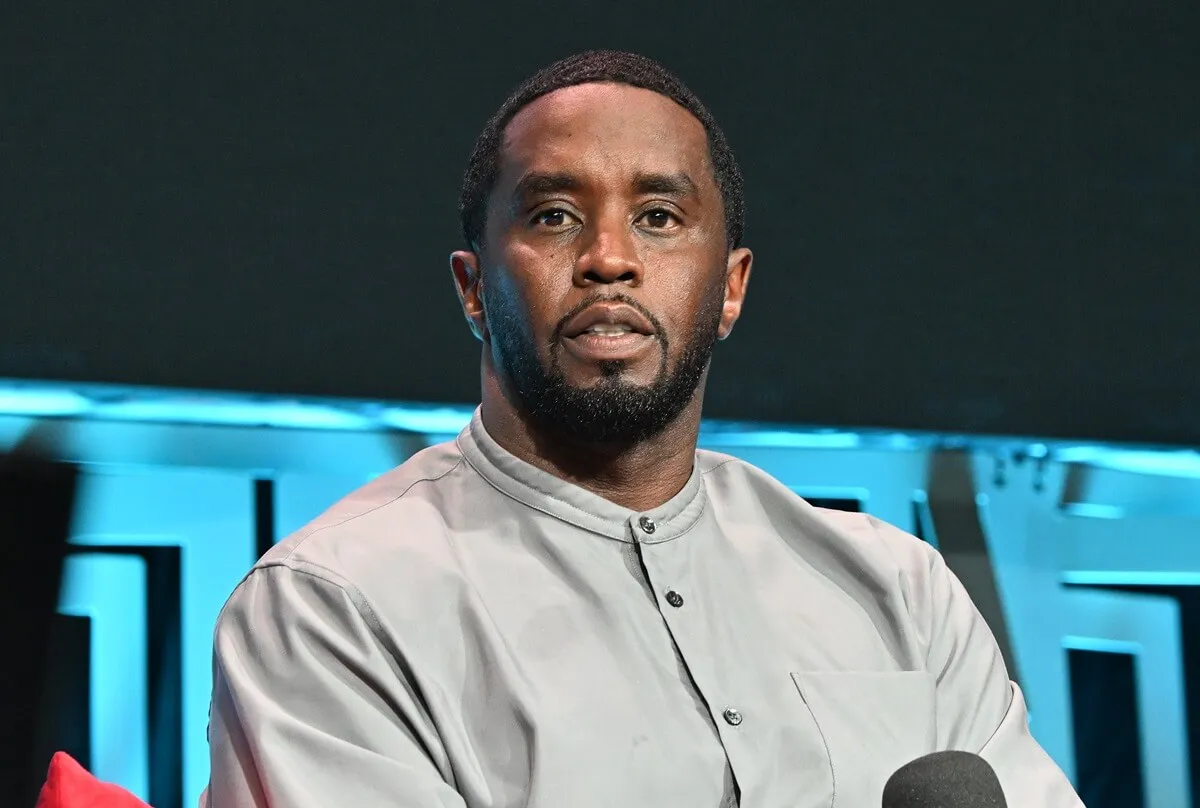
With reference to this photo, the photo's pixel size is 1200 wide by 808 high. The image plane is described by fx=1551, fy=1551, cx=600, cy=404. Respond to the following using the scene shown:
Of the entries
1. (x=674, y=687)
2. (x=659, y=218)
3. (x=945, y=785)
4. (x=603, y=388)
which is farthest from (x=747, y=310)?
(x=945, y=785)

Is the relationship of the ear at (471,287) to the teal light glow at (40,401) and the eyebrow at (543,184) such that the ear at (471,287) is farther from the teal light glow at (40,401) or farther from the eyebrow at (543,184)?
the teal light glow at (40,401)

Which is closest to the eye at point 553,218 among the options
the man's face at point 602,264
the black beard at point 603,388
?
the man's face at point 602,264

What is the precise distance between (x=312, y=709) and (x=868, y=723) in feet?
2.09

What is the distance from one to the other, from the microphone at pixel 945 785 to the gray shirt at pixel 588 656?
37 cm

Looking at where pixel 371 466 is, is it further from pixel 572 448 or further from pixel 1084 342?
pixel 1084 342

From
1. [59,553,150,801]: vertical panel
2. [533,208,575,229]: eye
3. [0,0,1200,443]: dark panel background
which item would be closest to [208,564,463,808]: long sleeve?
[533,208,575,229]: eye

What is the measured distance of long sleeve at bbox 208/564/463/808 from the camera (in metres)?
1.43

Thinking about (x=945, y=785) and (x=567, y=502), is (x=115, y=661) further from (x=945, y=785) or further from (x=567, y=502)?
(x=945, y=785)

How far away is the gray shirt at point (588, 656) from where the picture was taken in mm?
1496

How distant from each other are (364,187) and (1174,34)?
5.87 feet

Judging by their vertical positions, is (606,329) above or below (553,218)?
below

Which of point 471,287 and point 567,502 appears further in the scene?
point 471,287

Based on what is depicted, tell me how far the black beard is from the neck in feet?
0.04

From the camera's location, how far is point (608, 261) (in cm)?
169
